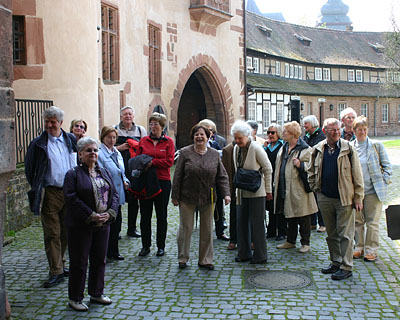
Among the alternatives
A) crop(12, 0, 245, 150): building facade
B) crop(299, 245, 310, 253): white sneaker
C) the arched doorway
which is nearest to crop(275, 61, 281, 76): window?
crop(12, 0, 245, 150): building facade

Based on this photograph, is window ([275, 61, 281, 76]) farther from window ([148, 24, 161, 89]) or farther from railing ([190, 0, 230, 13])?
window ([148, 24, 161, 89])

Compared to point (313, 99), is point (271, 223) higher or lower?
lower

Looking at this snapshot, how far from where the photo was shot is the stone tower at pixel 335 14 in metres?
99.6

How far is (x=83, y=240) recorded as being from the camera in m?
5.37

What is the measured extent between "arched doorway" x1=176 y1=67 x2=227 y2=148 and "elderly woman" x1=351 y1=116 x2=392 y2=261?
16.9 meters

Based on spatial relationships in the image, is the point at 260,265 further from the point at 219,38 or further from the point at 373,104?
the point at 373,104

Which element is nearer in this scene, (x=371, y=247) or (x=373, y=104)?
(x=371, y=247)

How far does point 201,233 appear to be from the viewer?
6.91 m

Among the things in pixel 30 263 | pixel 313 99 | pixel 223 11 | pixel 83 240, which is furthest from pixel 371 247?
pixel 313 99

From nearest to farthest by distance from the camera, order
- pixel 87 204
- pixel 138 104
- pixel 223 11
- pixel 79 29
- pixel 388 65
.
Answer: pixel 87 204
pixel 79 29
pixel 138 104
pixel 223 11
pixel 388 65

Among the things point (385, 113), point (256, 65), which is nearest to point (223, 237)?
point (256, 65)

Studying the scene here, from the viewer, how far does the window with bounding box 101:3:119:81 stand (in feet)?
51.3

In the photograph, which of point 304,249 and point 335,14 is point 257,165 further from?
point 335,14

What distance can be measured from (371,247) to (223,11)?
17173mm
